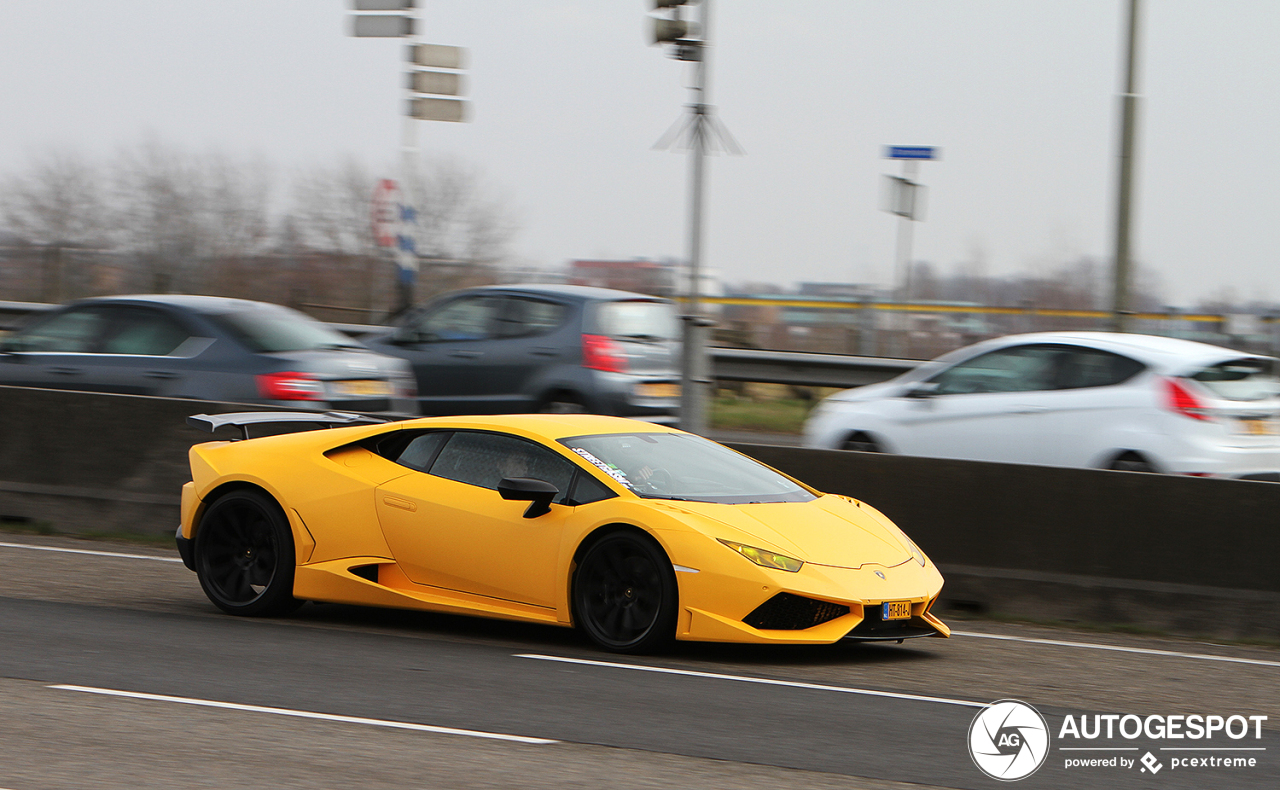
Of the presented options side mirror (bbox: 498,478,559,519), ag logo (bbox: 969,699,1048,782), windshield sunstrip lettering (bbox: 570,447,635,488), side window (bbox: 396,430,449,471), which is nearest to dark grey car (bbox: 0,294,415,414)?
side window (bbox: 396,430,449,471)

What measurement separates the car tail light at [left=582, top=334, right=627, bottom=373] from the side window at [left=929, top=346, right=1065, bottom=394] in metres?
3.09

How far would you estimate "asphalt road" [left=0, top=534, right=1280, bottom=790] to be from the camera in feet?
17.0

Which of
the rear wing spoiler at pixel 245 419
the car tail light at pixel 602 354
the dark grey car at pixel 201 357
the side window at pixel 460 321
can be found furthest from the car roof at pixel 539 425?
the side window at pixel 460 321

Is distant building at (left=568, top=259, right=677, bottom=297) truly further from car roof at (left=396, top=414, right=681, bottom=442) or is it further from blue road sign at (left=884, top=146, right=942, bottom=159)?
car roof at (left=396, top=414, right=681, bottom=442)

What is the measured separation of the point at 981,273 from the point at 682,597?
19.9 m

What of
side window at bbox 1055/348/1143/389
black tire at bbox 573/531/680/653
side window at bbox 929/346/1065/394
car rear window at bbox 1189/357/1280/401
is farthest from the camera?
side window at bbox 929/346/1065/394

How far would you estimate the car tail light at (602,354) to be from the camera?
1427cm

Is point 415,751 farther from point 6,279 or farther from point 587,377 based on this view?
point 6,279

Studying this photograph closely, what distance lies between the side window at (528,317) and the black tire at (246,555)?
21.5ft

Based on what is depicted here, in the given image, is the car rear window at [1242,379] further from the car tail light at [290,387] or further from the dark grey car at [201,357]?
the car tail light at [290,387]

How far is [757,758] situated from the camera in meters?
5.40

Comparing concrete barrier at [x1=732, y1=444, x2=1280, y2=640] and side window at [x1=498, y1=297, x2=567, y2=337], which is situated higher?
side window at [x1=498, y1=297, x2=567, y2=337]

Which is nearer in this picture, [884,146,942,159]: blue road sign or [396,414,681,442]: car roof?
[396,414,681,442]: car roof

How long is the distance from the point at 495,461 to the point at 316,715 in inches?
90.6
